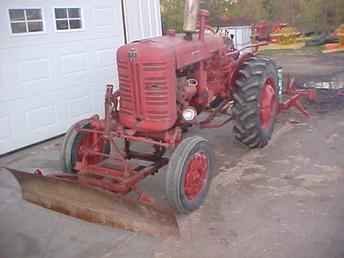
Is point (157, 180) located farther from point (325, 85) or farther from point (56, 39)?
point (325, 85)

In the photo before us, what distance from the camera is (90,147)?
405 centimetres

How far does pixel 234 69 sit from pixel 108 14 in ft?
8.26

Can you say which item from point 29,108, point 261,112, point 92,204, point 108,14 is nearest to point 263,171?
point 261,112

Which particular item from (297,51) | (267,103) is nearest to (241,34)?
(297,51)

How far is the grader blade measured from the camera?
310 centimetres

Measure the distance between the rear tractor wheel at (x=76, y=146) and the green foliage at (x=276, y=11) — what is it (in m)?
9.66

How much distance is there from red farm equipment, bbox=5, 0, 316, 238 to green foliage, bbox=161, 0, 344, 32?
900 cm

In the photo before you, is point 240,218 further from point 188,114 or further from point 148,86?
point 148,86

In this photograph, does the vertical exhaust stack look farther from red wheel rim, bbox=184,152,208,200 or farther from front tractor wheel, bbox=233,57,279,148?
red wheel rim, bbox=184,152,208,200

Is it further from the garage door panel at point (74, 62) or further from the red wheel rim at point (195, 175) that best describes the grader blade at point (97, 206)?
the garage door panel at point (74, 62)

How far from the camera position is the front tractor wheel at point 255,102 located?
461cm

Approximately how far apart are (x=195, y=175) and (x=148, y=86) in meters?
0.86

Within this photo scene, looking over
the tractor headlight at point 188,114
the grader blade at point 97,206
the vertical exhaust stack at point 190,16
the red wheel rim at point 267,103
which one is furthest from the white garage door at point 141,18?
the grader blade at point 97,206

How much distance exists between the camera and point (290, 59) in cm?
1130
